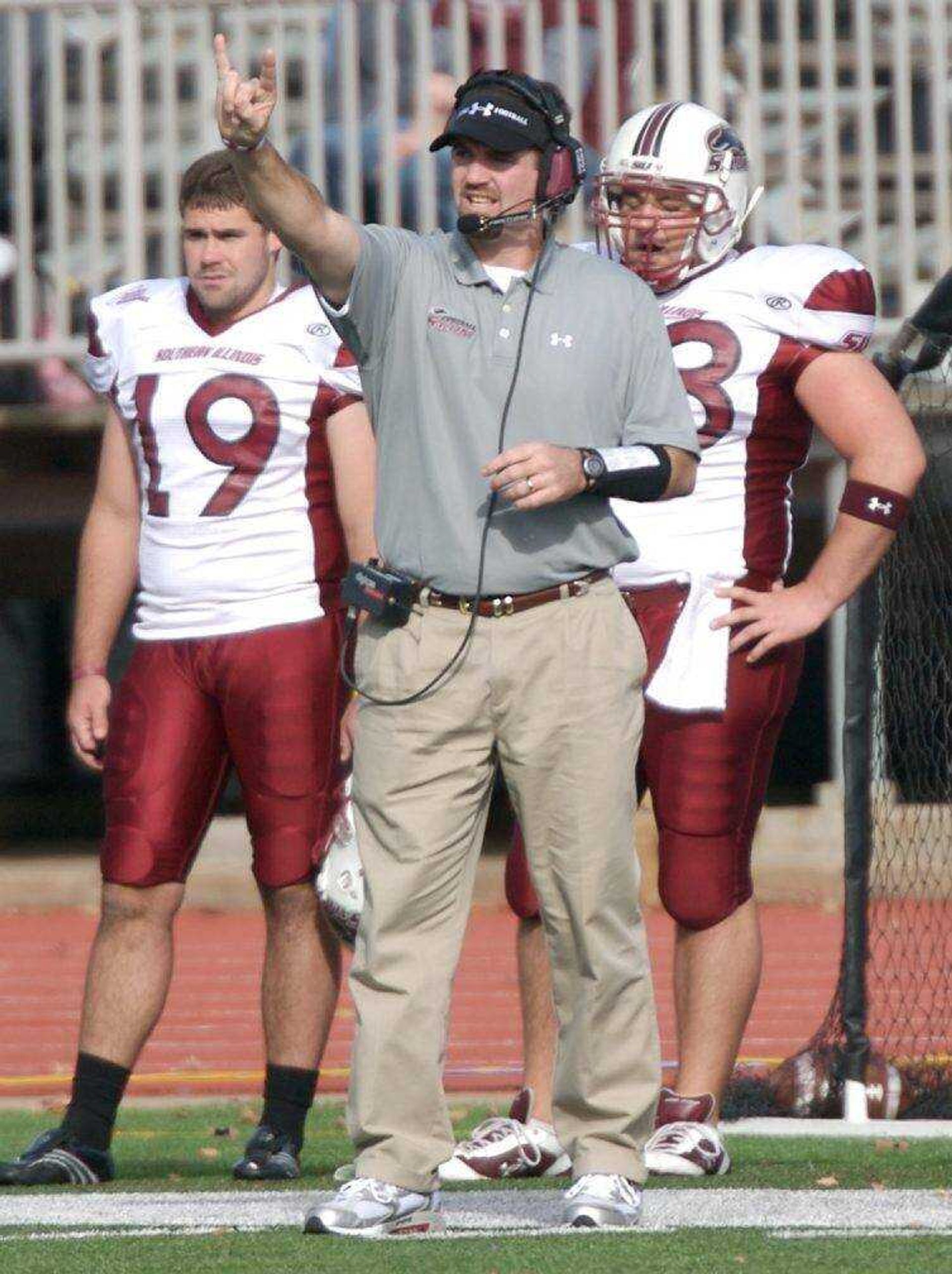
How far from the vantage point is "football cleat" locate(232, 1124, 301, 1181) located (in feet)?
19.1

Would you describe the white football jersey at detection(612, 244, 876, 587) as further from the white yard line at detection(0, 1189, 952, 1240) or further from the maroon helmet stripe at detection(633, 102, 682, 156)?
the white yard line at detection(0, 1189, 952, 1240)

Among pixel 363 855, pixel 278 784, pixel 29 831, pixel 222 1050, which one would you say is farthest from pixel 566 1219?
pixel 29 831

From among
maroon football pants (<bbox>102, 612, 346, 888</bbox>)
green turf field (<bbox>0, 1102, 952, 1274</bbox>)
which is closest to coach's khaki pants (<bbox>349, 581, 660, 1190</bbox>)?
green turf field (<bbox>0, 1102, 952, 1274</bbox>)

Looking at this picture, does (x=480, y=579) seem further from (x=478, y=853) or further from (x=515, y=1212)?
(x=515, y=1212)

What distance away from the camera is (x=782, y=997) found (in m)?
9.42

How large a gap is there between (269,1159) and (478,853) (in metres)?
1.15

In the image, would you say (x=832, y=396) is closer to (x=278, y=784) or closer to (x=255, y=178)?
(x=278, y=784)

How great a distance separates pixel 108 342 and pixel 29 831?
9.68m

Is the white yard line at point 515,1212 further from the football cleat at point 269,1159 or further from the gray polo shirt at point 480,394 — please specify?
the gray polo shirt at point 480,394

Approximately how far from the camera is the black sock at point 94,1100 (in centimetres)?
582

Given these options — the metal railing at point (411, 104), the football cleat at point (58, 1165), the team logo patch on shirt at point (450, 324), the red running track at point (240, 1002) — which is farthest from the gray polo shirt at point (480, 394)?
the metal railing at point (411, 104)

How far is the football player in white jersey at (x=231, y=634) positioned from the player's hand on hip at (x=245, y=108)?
1457mm

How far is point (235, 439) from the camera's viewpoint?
6.04 m

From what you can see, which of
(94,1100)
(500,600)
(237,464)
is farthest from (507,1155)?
(237,464)
